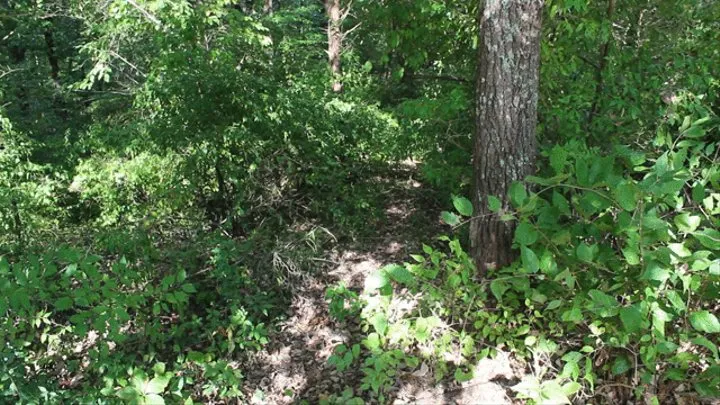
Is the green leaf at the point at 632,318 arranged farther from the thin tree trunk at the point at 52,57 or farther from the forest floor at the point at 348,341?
the thin tree trunk at the point at 52,57

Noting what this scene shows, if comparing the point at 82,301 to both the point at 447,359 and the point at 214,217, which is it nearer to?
the point at 447,359

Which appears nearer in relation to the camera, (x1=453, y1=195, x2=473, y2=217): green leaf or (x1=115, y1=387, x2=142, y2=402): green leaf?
(x1=453, y1=195, x2=473, y2=217): green leaf

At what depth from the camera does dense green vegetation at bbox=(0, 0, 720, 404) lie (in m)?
2.23

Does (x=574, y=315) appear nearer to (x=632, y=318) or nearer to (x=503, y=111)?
(x=632, y=318)

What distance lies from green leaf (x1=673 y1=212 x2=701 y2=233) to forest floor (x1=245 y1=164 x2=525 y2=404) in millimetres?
1230

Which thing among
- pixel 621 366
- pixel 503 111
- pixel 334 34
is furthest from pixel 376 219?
pixel 334 34

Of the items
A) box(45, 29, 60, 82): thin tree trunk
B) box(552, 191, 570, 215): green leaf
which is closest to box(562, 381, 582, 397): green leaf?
box(552, 191, 570, 215): green leaf

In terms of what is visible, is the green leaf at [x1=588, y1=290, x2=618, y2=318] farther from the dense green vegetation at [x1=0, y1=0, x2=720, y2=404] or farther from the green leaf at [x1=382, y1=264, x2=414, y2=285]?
the green leaf at [x1=382, y1=264, x2=414, y2=285]

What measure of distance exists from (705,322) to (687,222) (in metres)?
0.42

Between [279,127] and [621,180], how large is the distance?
136 inches

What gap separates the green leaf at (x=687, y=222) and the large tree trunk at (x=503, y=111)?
2.93ft

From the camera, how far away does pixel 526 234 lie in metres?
2.19

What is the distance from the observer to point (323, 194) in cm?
552

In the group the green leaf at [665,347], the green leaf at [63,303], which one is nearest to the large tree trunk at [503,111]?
the green leaf at [665,347]
